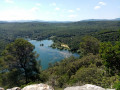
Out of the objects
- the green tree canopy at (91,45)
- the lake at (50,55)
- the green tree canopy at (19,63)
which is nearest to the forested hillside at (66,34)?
the lake at (50,55)

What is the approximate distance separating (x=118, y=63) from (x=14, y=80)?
11060 mm

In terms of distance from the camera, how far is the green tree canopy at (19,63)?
12.0 m

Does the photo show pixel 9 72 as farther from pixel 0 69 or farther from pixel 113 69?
pixel 113 69

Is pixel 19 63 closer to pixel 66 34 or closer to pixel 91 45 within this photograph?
pixel 91 45

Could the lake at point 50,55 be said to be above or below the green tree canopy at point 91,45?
below

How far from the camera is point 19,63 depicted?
12.7 metres

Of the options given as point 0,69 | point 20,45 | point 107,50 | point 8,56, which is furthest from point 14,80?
point 107,50

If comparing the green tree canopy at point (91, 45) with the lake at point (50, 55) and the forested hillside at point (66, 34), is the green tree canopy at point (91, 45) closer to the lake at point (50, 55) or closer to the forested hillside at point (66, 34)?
the lake at point (50, 55)

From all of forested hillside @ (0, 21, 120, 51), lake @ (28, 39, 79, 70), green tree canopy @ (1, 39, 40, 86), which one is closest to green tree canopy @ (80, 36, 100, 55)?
green tree canopy @ (1, 39, 40, 86)

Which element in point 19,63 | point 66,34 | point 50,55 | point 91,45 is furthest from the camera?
point 66,34

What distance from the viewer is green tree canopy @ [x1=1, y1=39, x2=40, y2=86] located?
12.0m

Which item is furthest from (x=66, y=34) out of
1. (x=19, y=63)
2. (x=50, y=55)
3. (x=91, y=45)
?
(x=19, y=63)

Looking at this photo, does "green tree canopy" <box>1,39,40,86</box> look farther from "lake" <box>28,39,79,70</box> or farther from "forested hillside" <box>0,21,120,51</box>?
"forested hillside" <box>0,21,120,51</box>

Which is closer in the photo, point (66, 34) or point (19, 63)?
point (19, 63)
